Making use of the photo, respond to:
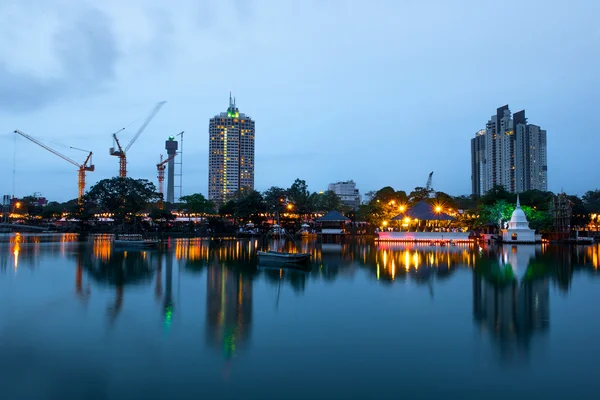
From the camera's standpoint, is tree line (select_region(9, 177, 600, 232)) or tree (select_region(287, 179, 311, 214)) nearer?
tree line (select_region(9, 177, 600, 232))

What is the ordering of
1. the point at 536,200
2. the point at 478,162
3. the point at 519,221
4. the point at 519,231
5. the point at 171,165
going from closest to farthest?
the point at 519,231 < the point at 519,221 < the point at 536,200 < the point at 478,162 < the point at 171,165

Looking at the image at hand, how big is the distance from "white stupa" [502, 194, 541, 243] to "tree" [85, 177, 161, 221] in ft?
157

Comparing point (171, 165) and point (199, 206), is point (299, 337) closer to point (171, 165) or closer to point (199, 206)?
point (199, 206)

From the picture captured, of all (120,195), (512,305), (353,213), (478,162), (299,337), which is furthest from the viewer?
(478,162)

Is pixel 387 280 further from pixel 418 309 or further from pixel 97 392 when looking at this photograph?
pixel 97 392

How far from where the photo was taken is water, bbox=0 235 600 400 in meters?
7.84

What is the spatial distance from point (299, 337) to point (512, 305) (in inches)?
291

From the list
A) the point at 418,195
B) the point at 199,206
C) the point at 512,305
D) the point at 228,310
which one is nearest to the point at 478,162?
the point at 418,195

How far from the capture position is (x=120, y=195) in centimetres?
6431

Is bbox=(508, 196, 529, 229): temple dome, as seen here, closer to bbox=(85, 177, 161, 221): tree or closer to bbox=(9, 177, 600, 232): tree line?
bbox=(9, 177, 600, 232): tree line

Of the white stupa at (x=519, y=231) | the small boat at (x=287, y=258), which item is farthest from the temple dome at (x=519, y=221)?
the small boat at (x=287, y=258)

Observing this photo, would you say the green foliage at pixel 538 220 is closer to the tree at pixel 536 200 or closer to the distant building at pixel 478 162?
the tree at pixel 536 200

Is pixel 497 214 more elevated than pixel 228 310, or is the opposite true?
pixel 497 214

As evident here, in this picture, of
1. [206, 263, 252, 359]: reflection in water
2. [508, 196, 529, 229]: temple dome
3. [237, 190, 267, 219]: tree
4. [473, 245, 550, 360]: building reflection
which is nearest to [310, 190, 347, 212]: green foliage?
[237, 190, 267, 219]: tree
